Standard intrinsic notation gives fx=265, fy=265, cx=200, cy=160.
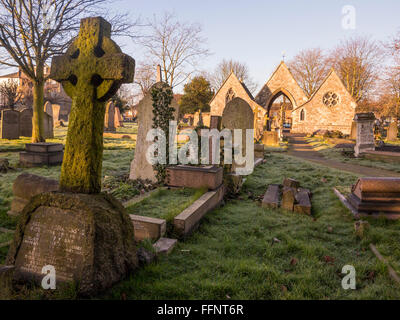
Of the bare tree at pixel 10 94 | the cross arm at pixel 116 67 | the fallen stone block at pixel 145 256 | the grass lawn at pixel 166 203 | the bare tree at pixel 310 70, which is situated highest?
the bare tree at pixel 310 70

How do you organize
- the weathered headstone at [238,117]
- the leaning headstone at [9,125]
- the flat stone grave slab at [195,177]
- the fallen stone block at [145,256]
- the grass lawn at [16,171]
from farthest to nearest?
the leaning headstone at [9,125] → the weathered headstone at [238,117] → the flat stone grave slab at [195,177] → the grass lawn at [16,171] → the fallen stone block at [145,256]

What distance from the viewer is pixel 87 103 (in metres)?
2.69

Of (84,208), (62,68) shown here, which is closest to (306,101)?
(62,68)

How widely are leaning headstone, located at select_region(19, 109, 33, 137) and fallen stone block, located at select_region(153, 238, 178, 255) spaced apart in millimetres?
17151

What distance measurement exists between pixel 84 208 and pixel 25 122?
17871 millimetres

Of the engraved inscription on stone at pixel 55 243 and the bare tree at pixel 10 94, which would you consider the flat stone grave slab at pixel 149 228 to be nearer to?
the engraved inscription on stone at pixel 55 243

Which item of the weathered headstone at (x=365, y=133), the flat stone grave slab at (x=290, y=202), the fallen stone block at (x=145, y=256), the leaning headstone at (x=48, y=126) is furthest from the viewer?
the leaning headstone at (x=48, y=126)

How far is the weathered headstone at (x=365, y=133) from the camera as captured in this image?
14160mm

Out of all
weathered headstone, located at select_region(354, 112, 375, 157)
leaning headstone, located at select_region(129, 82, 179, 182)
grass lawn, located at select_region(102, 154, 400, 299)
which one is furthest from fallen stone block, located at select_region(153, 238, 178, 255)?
weathered headstone, located at select_region(354, 112, 375, 157)

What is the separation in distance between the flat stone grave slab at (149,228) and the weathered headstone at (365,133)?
44.5 ft

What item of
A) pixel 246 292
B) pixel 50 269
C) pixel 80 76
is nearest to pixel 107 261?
pixel 50 269

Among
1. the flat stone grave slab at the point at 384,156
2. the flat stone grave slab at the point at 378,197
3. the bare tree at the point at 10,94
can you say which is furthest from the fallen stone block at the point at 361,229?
the bare tree at the point at 10,94

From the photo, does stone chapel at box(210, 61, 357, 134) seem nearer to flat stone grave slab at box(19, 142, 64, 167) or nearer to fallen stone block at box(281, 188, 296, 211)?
flat stone grave slab at box(19, 142, 64, 167)

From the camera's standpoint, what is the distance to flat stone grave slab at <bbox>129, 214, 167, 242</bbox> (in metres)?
3.80
